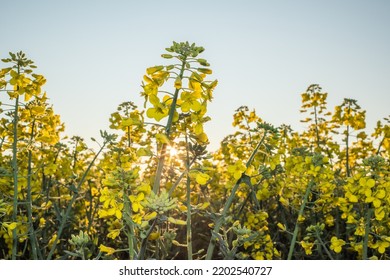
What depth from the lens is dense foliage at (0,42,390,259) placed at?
6.17 feet

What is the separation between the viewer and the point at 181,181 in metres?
3.07

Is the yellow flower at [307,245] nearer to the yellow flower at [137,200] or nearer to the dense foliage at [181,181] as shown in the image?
the dense foliage at [181,181]

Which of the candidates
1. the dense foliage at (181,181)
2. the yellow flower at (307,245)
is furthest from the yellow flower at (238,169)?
the yellow flower at (307,245)

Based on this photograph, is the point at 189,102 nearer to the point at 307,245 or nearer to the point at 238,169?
the point at 238,169

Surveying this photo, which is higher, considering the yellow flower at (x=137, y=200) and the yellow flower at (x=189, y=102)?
the yellow flower at (x=189, y=102)

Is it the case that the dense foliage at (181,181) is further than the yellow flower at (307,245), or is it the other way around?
the yellow flower at (307,245)

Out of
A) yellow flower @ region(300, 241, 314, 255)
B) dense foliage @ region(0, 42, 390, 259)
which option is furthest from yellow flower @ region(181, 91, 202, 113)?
yellow flower @ region(300, 241, 314, 255)

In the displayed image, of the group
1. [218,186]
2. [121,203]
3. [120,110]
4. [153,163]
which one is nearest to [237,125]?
[218,186]

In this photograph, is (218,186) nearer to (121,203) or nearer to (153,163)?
(153,163)

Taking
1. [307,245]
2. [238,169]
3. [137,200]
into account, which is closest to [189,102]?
[137,200]

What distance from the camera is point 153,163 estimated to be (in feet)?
14.0

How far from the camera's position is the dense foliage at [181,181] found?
1880 mm

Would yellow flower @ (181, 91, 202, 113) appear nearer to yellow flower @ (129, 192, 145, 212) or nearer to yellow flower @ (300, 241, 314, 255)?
yellow flower @ (129, 192, 145, 212)

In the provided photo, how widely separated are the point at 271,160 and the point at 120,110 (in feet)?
6.44
